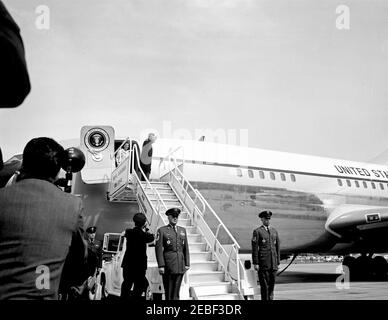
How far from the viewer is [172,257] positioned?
5.75 m

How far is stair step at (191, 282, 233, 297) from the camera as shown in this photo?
6.09 m

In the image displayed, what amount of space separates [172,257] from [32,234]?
4559 mm

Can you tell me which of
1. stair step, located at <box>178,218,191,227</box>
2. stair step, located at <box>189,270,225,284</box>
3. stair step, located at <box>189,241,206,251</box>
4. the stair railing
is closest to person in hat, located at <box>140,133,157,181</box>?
the stair railing

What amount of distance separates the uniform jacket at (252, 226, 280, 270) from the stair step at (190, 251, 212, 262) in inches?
28.1

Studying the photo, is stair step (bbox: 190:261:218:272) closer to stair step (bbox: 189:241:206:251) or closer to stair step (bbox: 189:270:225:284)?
stair step (bbox: 189:270:225:284)

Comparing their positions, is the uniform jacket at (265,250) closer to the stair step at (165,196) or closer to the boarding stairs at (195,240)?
the boarding stairs at (195,240)

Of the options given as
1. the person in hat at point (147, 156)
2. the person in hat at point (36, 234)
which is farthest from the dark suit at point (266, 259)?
the person in hat at point (36, 234)

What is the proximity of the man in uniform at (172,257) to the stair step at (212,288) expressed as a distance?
1.47ft

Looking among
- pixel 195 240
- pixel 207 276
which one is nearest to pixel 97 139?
pixel 195 240

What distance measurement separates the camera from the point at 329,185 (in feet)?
42.5

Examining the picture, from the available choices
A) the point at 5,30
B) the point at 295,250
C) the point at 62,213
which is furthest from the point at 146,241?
the point at 295,250

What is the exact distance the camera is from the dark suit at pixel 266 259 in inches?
265

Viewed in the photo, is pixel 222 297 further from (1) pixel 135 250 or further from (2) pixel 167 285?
(1) pixel 135 250

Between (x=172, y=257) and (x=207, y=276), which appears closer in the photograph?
(x=172, y=257)
